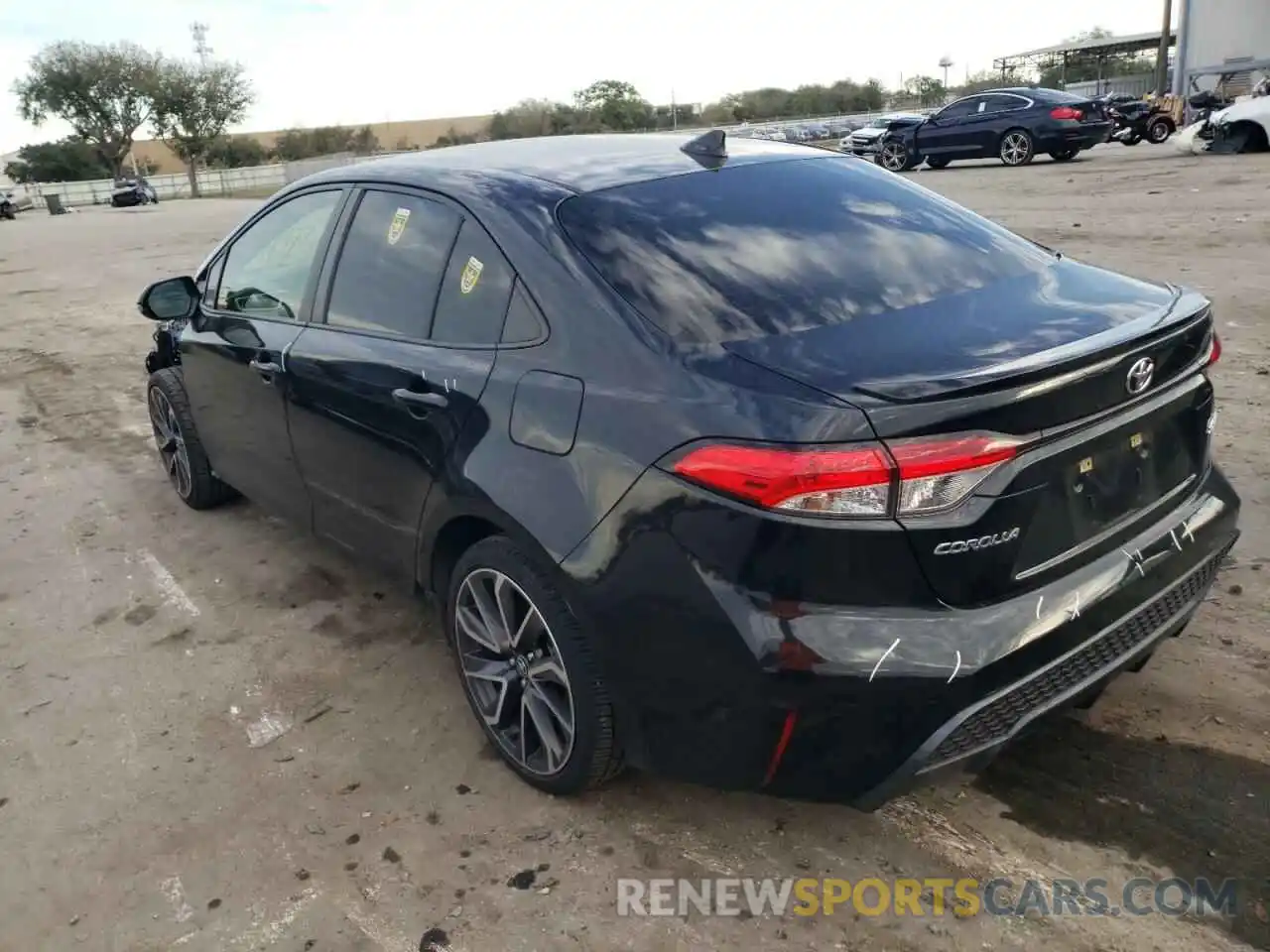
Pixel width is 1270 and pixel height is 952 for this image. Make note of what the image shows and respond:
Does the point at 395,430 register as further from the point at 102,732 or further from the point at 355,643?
the point at 102,732

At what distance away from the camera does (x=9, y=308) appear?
13.2 meters

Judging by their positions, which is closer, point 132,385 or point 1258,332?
point 1258,332

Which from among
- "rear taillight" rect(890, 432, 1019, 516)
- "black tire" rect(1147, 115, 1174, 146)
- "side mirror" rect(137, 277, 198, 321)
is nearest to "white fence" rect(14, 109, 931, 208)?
"black tire" rect(1147, 115, 1174, 146)

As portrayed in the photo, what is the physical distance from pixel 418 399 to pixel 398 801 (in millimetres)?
1143

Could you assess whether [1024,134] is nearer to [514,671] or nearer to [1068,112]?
[1068,112]

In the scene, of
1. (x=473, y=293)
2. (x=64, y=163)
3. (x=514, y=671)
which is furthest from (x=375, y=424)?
(x=64, y=163)

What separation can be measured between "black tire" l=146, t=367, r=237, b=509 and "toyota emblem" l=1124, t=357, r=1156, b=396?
4.03 metres

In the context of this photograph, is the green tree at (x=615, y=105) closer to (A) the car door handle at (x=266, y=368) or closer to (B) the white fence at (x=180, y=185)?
(B) the white fence at (x=180, y=185)

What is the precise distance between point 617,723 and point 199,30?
90.7 m

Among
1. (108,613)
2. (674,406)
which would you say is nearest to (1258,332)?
(674,406)

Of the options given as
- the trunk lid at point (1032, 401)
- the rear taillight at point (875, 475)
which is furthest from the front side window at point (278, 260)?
the rear taillight at point (875, 475)

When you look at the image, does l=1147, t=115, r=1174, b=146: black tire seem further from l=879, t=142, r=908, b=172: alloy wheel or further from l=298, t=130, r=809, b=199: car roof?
l=298, t=130, r=809, b=199: car roof

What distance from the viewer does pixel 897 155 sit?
22.3 meters

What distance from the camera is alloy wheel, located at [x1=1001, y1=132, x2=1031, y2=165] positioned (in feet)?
67.1
